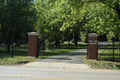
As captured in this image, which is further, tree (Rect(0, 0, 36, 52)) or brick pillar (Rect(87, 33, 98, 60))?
tree (Rect(0, 0, 36, 52))

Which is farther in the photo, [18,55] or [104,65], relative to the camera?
[18,55]

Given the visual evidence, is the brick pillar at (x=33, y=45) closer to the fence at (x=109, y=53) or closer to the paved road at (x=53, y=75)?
the paved road at (x=53, y=75)

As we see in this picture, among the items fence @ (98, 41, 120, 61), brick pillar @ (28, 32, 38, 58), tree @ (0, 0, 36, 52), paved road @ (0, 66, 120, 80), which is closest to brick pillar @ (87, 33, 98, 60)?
fence @ (98, 41, 120, 61)

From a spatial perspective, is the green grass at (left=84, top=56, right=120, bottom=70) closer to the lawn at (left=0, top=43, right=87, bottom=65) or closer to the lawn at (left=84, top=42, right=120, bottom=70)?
the lawn at (left=84, top=42, right=120, bottom=70)

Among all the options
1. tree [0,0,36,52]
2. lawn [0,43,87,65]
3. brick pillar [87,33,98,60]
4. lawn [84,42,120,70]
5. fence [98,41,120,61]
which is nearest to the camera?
lawn [84,42,120,70]

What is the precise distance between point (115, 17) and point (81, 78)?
921 centimetres

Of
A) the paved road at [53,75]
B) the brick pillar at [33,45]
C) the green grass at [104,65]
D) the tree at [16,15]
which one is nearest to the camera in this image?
the paved road at [53,75]

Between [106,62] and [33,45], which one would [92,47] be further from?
[33,45]

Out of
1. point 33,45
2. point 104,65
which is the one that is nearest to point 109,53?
point 104,65

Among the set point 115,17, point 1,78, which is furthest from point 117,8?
point 1,78

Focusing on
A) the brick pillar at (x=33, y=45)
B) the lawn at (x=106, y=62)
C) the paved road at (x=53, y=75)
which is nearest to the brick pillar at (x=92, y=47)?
the lawn at (x=106, y=62)

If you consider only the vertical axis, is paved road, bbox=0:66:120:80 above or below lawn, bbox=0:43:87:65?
above

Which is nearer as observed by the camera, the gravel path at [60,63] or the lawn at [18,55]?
the gravel path at [60,63]

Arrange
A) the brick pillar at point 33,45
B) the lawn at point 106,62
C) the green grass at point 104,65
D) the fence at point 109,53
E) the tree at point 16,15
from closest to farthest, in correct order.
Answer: the green grass at point 104,65
the lawn at point 106,62
the fence at point 109,53
the brick pillar at point 33,45
the tree at point 16,15
